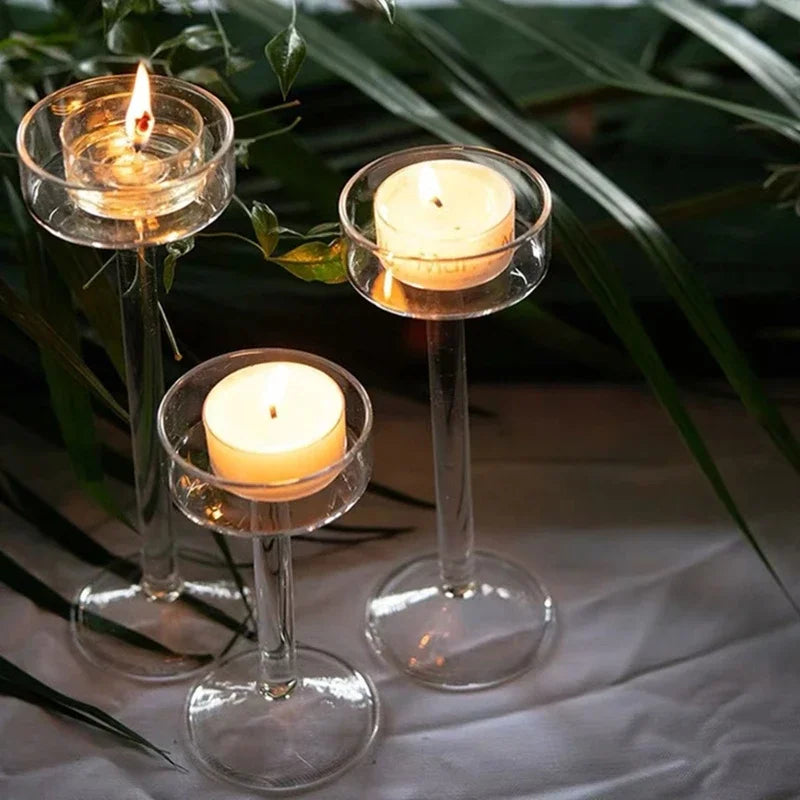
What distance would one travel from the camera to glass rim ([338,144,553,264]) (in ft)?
1.90

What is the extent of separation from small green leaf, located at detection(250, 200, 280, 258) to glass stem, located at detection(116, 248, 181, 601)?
2.0 inches

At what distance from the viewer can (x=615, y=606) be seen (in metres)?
0.74

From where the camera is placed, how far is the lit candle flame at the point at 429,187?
62cm

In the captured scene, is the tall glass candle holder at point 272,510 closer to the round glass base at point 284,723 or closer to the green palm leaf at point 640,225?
the round glass base at point 284,723

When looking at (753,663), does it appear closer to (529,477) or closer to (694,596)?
(694,596)

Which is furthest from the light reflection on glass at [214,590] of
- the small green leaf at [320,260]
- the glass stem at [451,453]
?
the small green leaf at [320,260]

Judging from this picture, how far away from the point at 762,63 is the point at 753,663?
0.30 metres

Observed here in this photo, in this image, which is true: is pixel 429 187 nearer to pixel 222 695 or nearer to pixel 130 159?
pixel 130 159

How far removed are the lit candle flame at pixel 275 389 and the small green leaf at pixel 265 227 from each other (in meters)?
0.05

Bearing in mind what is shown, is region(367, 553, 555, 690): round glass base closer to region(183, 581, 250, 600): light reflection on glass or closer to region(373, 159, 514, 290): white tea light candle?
region(183, 581, 250, 600): light reflection on glass

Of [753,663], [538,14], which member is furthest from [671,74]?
[753,663]

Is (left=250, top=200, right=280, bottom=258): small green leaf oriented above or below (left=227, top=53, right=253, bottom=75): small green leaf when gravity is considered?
below

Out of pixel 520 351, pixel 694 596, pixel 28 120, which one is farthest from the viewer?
pixel 520 351

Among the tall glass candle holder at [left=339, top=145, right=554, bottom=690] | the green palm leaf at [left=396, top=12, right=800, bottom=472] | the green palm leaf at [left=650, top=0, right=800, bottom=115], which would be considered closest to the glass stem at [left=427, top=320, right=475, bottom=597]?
the tall glass candle holder at [left=339, top=145, right=554, bottom=690]
